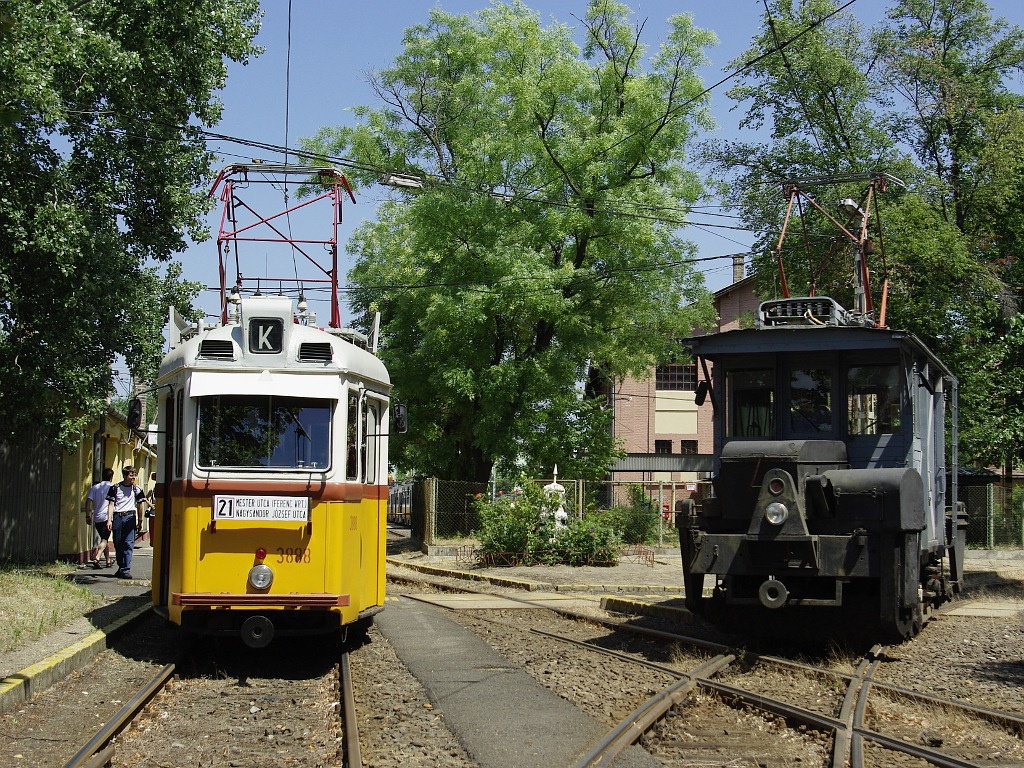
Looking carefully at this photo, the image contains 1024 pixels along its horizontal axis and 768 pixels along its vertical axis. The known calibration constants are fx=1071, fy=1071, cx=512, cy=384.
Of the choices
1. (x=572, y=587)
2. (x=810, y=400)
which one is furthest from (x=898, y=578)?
(x=572, y=587)

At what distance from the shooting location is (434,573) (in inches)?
874

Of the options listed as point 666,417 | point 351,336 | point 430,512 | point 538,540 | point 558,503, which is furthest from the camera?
point 666,417

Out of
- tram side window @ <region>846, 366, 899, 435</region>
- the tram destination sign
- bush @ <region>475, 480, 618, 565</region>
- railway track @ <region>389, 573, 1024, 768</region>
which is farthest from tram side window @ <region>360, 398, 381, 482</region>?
bush @ <region>475, 480, 618, 565</region>

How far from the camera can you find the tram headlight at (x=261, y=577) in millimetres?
9367

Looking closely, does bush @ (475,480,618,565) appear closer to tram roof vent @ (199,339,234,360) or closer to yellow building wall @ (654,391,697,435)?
tram roof vent @ (199,339,234,360)

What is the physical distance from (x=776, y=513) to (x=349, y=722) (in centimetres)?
451

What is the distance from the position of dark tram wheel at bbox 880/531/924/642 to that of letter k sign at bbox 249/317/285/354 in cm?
593

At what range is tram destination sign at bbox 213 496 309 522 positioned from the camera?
9.48m

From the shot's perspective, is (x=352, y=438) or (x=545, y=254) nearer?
(x=352, y=438)

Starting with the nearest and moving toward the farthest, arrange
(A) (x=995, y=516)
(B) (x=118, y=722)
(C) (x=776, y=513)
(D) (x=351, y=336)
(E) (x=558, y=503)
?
1. (B) (x=118, y=722)
2. (C) (x=776, y=513)
3. (D) (x=351, y=336)
4. (E) (x=558, y=503)
5. (A) (x=995, y=516)

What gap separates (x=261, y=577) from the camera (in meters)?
9.38

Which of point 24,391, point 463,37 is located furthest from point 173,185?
point 463,37

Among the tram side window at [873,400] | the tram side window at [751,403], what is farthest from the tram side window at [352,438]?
the tram side window at [873,400]

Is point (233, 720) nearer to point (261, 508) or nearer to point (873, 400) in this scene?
point (261, 508)
